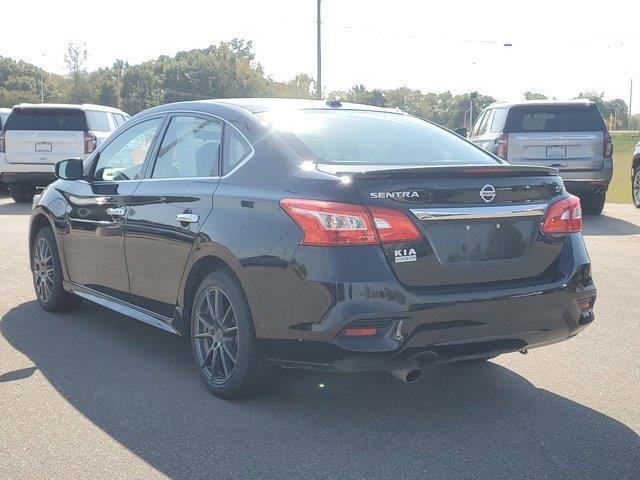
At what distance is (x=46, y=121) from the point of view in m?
16.4

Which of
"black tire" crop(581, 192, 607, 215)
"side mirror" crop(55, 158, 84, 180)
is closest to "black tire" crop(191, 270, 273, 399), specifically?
"side mirror" crop(55, 158, 84, 180)

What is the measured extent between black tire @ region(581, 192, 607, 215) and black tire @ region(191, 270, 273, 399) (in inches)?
429

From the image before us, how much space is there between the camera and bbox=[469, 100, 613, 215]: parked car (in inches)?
538

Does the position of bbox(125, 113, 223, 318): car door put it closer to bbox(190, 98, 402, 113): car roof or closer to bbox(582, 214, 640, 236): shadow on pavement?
bbox(190, 98, 402, 113): car roof

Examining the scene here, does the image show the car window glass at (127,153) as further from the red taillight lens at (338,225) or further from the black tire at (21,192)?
the black tire at (21,192)

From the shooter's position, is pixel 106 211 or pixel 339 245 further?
pixel 106 211

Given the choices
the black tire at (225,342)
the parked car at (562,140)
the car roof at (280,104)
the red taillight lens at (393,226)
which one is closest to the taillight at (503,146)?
the parked car at (562,140)

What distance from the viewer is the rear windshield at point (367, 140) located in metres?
4.77

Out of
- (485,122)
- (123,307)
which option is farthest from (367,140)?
(485,122)

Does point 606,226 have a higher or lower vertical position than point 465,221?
lower

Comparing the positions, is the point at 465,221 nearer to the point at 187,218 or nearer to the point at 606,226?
the point at 187,218

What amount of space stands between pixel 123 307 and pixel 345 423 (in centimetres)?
208

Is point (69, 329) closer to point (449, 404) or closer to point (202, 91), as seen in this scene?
point (449, 404)

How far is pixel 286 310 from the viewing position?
4.23 m
